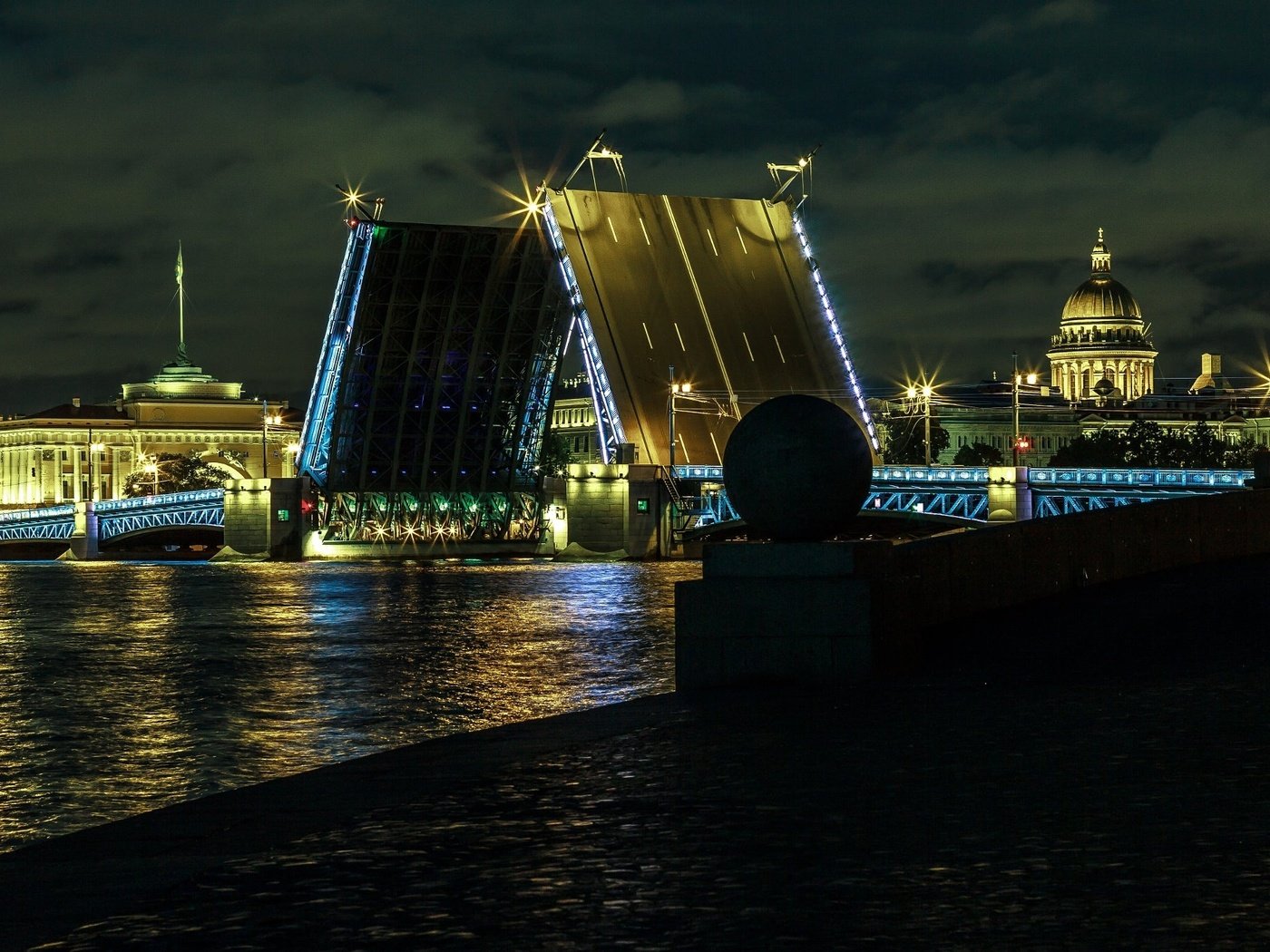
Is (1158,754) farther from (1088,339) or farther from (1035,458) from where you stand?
(1088,339)

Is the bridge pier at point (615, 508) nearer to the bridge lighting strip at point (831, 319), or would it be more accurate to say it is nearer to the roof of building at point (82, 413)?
the bridge lighting strip at point (831, 319)

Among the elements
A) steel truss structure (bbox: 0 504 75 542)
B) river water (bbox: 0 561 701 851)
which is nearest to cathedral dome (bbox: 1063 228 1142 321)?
steel truss structure (bbox: 0 504 75 542)

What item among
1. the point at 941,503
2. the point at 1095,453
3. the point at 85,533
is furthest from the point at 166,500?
the point at 1095,453

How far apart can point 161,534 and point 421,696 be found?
73069 mm

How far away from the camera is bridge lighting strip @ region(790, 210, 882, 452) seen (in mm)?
53875

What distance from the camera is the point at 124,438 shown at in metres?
134

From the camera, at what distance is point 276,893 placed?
5383mm

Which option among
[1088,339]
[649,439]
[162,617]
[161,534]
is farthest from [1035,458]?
[162,617]

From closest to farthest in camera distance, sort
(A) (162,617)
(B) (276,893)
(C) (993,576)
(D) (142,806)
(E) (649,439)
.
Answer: (B) (276,893), (D) (142,806), (C) (993,576), (A) (162,617), (E) (649,439)

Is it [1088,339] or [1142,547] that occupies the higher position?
[1088,339]

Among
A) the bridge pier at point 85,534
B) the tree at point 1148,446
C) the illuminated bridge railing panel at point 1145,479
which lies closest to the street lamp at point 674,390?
the illuminated bridge railing panel at point 1145,479

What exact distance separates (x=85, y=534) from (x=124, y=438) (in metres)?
62.2

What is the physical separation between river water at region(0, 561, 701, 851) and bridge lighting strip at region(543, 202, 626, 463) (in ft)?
50.0

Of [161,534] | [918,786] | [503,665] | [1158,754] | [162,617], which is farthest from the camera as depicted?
[161,534]
